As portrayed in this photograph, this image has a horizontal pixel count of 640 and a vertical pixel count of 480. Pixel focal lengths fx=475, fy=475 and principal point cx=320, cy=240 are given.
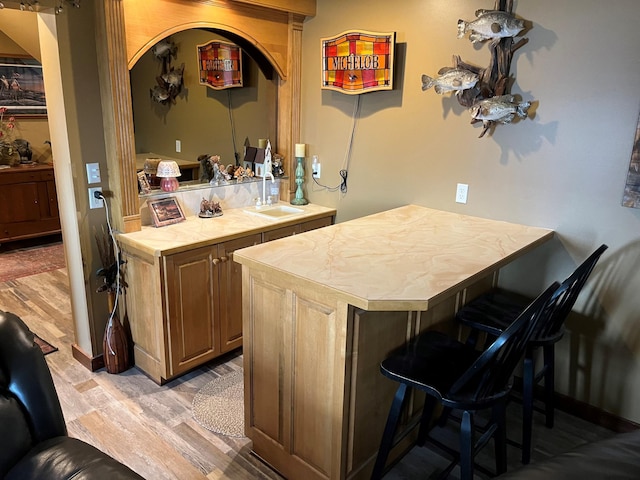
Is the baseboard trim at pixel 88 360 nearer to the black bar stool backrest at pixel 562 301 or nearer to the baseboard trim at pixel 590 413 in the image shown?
the black bar stool backrest at pixel 562 301

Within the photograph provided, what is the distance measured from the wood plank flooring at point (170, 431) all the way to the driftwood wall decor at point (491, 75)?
1.69 metres

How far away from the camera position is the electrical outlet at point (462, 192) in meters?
2.92

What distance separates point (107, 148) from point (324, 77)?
153 centimetres

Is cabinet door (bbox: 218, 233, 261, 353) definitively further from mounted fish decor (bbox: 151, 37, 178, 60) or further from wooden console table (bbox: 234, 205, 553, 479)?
mounted fish decor (bbox: 151, 37, 178, 60)

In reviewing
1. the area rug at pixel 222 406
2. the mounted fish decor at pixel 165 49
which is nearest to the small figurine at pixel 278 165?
the mounted fish decor at pixel 165 49

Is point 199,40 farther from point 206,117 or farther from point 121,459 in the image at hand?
point 121,459

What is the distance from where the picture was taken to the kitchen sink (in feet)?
11.3

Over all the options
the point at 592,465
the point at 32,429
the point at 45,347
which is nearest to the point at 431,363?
the point at 592,465

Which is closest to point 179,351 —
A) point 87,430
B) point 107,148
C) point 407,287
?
point 87,430

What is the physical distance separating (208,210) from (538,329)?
215 cm

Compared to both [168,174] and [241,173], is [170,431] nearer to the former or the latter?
[168,174]

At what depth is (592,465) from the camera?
43.4 inches

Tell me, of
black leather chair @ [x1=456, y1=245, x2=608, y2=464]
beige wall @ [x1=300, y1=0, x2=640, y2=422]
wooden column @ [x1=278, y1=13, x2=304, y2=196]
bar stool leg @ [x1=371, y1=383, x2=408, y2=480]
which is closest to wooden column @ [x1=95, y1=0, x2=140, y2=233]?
wooden column @ [x1=278, y1=13, x2=304, y2=196]

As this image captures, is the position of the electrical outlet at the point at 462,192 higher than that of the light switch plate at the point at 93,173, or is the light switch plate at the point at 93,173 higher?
the light switch plate at the point at 93,173
